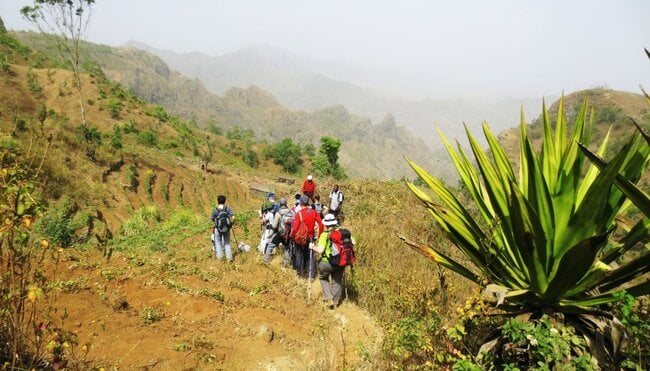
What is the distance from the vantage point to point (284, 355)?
15.4 ft

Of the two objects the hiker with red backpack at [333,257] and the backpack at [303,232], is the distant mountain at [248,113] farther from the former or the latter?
the hiker with red backpack at [333,257]

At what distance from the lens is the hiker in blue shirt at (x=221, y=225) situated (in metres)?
8.05

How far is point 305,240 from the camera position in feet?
22.6

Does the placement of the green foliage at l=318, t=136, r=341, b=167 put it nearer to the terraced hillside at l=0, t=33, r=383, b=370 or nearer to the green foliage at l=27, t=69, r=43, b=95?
the green foliage at l=27, t=69, r=43, b=95

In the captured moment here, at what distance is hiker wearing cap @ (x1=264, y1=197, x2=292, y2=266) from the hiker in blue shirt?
855 mm

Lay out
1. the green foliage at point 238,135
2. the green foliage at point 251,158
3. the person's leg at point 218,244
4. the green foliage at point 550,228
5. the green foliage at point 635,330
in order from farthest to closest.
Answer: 1. the green foliage at point 238,135
2. the green foliage at point 251,158
3. the person's leg at point 218,244
4. the green foliage at point 550,228
5. the green foliage at point 635,330

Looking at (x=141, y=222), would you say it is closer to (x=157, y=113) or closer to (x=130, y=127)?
(x=130, y=127)

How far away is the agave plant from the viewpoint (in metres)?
2.42

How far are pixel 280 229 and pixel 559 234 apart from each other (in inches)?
230

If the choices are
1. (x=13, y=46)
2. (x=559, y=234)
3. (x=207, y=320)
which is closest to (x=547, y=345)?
(x=559, y=234)

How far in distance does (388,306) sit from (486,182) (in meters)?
2.78

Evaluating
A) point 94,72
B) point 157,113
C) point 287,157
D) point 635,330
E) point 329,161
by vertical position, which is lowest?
point 287,157

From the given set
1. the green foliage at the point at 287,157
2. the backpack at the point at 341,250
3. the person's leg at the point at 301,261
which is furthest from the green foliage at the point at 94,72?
the backpack at the point at 341,250

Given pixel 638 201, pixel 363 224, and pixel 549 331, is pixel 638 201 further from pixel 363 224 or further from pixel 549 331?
pixel 363 224
